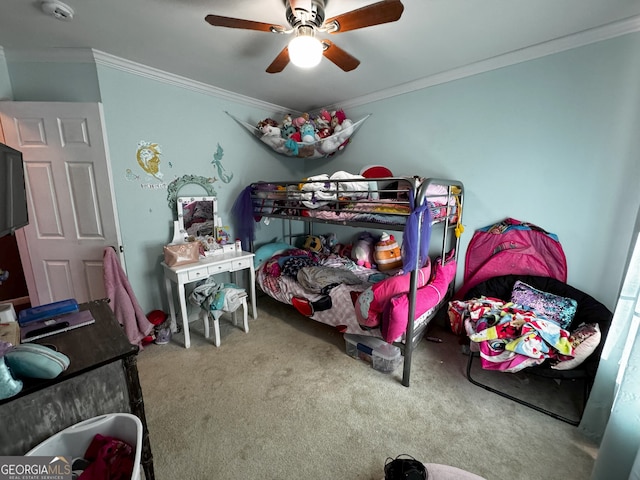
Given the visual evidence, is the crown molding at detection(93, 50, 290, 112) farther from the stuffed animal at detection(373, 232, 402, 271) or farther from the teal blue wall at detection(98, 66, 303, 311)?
the stuffed animal at detection(373, 232, 402, 271)

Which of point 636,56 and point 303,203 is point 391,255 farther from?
point 636,56

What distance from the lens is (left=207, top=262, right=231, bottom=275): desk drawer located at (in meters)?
2.46

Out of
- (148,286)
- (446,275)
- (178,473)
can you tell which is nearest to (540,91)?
(446,275)

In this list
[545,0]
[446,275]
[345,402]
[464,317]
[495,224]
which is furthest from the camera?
[495,224]

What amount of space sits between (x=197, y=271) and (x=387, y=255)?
1.88m

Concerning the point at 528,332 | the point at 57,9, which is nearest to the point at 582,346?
the point at 528,332

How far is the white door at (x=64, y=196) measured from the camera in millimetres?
1984

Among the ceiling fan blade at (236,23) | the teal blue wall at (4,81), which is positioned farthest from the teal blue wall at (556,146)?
the teal blue wall at (4,81)

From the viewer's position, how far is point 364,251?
294 centimetres

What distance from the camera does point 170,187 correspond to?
259 centimetres

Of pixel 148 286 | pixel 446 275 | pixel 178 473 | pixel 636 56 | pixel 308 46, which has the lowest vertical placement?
pixel 178 473

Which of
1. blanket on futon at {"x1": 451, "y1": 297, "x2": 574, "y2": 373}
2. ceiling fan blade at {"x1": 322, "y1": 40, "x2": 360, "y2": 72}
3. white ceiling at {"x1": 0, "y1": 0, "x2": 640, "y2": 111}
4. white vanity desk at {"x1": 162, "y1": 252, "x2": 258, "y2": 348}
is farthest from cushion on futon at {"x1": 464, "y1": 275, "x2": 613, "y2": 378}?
white vanity desk at {"x1": 162, "y1": 252, "x2": 258, "y2": 348}

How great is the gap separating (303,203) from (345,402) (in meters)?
1.63

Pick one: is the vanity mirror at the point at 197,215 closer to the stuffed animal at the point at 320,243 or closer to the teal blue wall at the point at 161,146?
the teal blue wall at the point at 161,146
